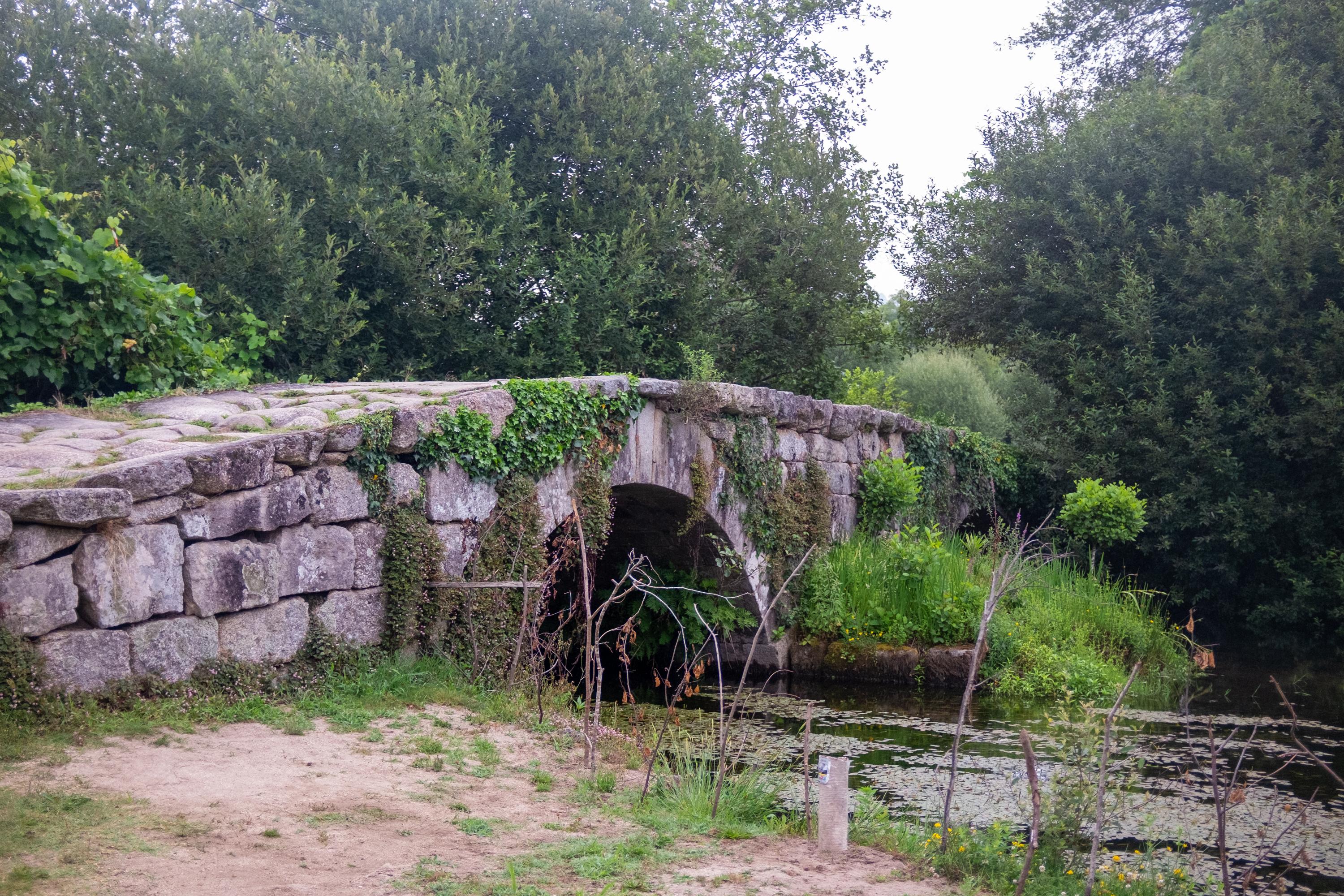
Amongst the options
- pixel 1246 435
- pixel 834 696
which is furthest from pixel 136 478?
pixel 1246 435

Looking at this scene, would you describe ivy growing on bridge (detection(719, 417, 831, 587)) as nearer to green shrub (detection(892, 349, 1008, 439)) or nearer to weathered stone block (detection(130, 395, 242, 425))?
weathered stone block (detection(130, 395, 242, 425))

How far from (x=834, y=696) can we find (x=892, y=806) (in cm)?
336

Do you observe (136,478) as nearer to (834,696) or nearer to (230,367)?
A: (230,367)

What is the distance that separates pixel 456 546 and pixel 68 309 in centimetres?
287

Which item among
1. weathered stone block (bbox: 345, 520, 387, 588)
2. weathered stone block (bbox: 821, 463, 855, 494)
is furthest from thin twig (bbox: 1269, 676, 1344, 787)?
weathered stone block (bbox: 821, 463, 855, 494)

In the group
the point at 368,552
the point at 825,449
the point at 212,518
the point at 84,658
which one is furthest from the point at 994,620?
the point at 84,658

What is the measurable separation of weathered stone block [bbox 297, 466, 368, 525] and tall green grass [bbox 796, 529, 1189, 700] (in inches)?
214

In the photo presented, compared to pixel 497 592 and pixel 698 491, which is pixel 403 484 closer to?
pixel 497 592

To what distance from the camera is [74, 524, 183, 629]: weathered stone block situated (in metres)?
4.12

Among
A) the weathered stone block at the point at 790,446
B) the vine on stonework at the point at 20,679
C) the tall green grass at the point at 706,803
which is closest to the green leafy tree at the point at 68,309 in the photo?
the vine on stonework at the point at 20,679

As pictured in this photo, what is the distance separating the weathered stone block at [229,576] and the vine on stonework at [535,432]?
3.85 feet

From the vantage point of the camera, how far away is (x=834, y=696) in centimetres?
873

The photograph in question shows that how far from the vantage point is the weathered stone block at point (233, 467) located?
179 inches

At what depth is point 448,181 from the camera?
1092cm
